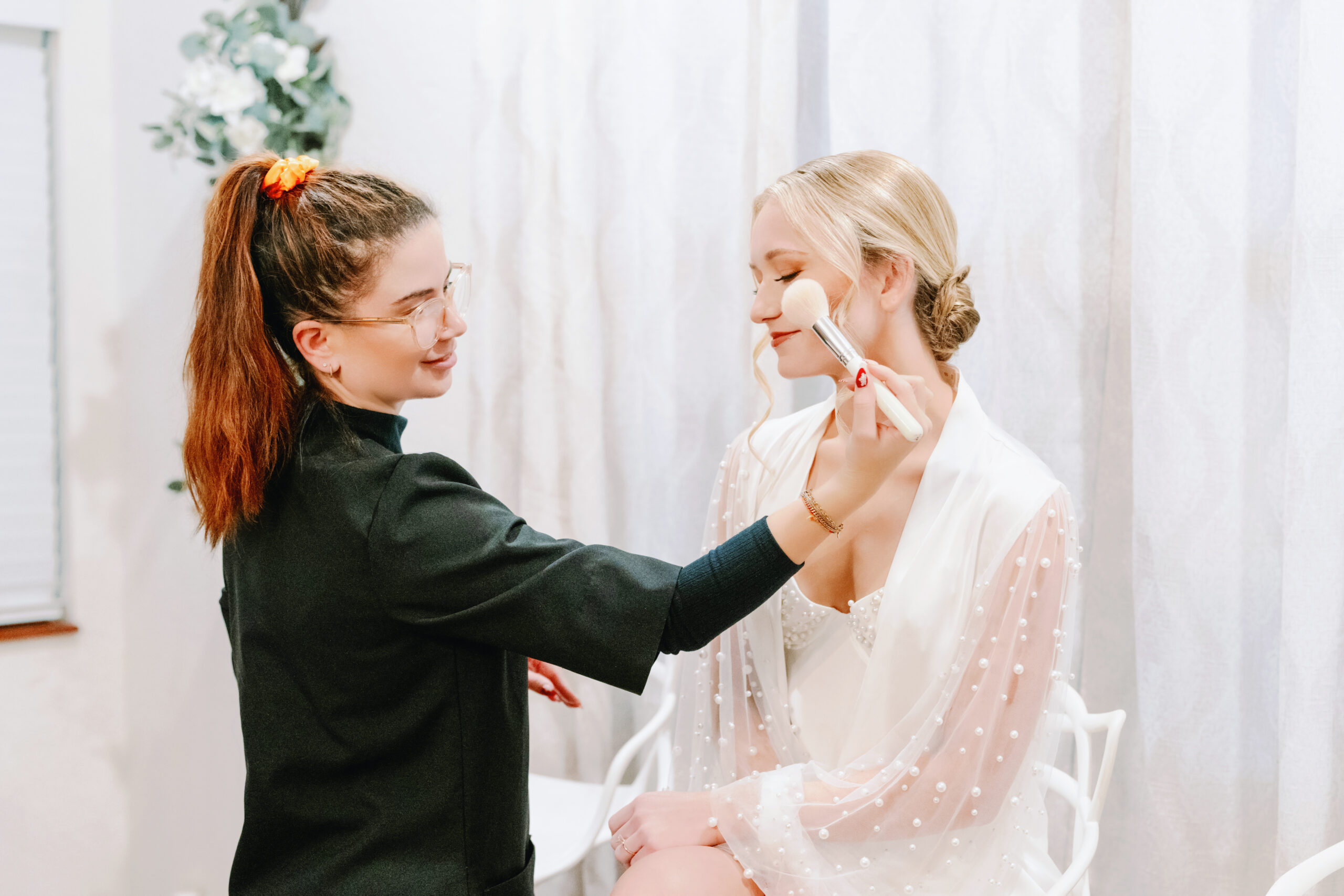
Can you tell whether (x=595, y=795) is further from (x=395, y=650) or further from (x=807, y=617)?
(x=395, y=650)

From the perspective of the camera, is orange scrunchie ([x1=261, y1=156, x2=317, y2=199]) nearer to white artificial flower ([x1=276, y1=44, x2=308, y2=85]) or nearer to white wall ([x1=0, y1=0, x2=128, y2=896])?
white artificial flower ([x1=276, y1=44, x2=308, y2=85])

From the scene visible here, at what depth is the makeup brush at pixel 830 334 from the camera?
81 centimetres

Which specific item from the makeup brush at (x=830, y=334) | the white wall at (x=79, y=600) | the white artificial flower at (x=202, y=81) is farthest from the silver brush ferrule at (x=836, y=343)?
the white wall at (x=79, y=600)

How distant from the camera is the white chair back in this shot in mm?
994

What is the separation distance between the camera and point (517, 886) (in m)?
1.01

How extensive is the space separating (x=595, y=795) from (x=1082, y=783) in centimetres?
85

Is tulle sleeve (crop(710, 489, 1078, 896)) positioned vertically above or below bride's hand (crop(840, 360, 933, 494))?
below

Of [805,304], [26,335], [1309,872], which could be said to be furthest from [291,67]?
[1309,872]

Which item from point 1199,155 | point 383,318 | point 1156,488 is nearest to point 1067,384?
point 1156,488

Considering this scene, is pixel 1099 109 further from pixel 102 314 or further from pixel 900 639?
pixel 102 314

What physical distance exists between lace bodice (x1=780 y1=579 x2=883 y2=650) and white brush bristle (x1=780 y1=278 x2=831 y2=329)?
0.33m

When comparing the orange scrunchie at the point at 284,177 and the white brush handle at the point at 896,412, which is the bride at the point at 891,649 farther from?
the orange scrunchie at the point at 284,177

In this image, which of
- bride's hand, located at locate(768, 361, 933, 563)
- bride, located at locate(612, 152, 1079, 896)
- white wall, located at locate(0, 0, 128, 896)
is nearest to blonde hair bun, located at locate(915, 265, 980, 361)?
bride, located at locate(612, 152, 1079, 896)

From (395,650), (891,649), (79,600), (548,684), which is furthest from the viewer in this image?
(79,600)
